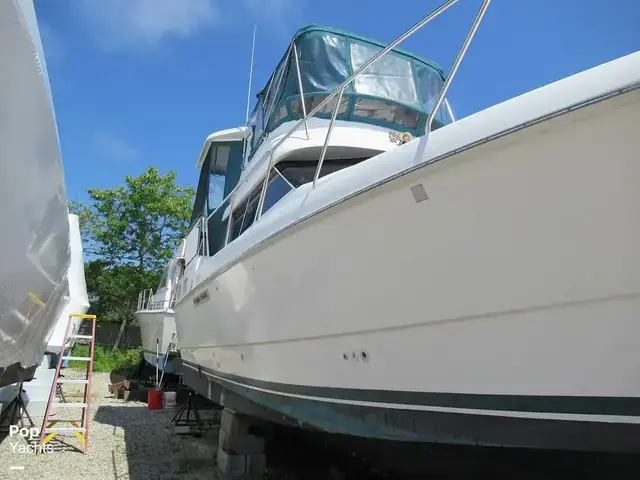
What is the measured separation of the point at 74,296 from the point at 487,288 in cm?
1016

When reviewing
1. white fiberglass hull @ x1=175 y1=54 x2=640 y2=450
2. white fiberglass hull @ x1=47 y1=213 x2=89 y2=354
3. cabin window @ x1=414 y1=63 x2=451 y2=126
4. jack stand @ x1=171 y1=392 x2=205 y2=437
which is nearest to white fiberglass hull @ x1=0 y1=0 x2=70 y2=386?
white fiberglass hull @ x1=175 y1=54 x2=640 y2=450

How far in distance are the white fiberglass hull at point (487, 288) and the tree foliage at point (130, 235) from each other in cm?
2440

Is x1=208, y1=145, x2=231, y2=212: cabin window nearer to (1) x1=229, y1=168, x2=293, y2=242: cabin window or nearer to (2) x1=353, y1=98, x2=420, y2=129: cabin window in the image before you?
(1) x1=229, y1=168, x2=293, y2=242: cabin window

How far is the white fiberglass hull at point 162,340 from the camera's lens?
32.5 feet

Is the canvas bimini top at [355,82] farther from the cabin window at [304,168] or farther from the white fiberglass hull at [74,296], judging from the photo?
the white fiberglass hull at [74,296]

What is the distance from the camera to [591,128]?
163 centimetres

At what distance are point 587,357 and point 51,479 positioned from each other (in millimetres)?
5218

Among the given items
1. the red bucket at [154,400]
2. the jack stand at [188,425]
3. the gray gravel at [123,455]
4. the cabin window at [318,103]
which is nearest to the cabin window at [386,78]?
the cabin window at [318,103]

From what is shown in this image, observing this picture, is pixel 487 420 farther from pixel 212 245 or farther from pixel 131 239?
pixel 131 239

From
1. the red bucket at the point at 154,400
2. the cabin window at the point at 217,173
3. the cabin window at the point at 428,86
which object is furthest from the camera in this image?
the red bucket at the point at 154,400

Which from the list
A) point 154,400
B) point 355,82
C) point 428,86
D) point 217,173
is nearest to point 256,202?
point 355,82

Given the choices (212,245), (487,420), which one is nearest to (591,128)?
(487,420)

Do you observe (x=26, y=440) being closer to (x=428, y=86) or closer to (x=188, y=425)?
(x=188, y=425)

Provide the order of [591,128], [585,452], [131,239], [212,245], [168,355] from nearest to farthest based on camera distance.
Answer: [591,128] → [585,452] → [212,245] → [168,355] → [131,239]
